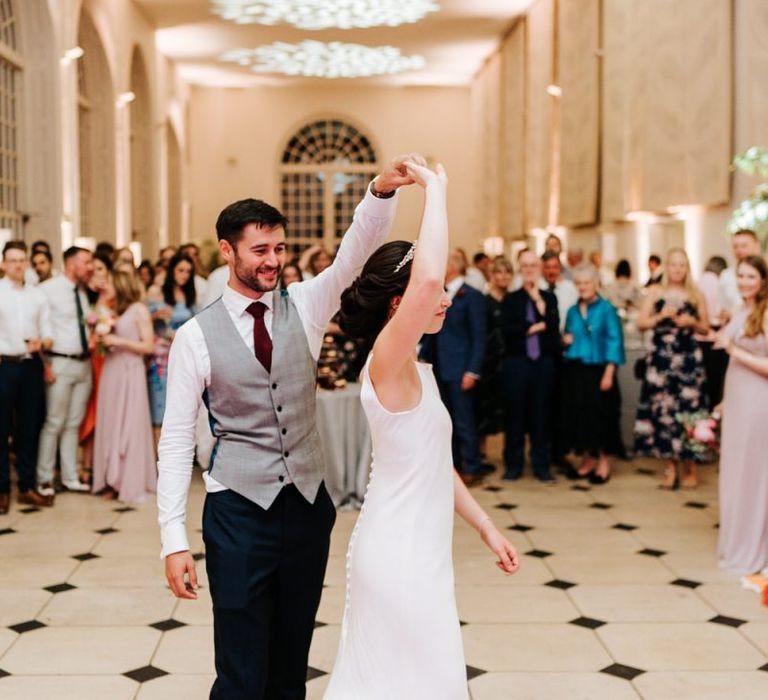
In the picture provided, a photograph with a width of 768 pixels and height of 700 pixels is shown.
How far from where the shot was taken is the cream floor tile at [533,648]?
4359 millimetres

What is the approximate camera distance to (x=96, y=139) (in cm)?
1611

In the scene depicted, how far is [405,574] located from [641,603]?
3.16 metres

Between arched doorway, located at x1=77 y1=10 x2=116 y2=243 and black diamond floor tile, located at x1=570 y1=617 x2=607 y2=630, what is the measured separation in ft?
40.5

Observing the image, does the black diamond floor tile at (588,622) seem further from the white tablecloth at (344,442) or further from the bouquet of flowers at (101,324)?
the bouquet of flowers at (101,324)

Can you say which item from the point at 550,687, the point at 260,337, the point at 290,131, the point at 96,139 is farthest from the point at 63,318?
the point at 290,131

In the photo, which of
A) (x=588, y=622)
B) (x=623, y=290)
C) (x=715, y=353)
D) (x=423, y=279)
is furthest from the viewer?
(x=623, y=290)

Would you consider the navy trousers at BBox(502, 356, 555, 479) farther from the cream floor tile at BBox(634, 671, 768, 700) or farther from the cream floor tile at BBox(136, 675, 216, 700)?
the cream floor tile at BBox(136, 675, 216, 700)

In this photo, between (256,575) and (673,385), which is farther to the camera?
(673,385)

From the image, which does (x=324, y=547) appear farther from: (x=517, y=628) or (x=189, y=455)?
(x=517, y=628)

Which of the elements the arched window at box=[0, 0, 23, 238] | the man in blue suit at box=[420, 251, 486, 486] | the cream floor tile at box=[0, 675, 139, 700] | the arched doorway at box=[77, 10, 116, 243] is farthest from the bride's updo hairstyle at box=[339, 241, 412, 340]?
the arched doorway at box=[77, 10, 116, 243]

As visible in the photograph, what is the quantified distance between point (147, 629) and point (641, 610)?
2.28 metres

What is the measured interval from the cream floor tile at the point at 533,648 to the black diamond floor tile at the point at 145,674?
4.07ft

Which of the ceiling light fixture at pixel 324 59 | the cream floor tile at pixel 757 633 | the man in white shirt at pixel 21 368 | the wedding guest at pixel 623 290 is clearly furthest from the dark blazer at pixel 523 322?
the ceiling light fixture at pixel 324 59

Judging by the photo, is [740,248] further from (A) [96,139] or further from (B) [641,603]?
(A) [96,139]
